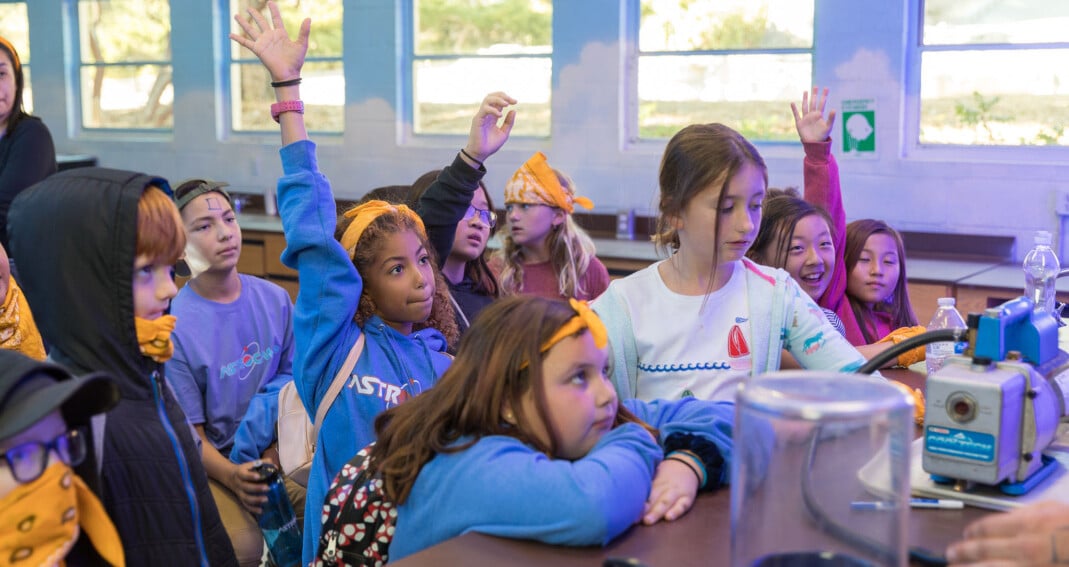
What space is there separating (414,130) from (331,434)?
4499 millimetres

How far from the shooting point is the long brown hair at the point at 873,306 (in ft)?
9.94

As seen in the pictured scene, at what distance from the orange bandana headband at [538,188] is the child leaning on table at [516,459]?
7.33ft

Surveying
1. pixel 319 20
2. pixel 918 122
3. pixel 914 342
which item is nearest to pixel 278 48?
pixel 914 342

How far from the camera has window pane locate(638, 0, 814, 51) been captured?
5137mm

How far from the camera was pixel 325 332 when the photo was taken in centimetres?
198

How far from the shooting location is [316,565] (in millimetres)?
1541

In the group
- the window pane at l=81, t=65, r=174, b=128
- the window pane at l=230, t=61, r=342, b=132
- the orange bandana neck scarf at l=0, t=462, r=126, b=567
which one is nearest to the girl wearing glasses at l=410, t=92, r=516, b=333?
the orange bandana neck scarf at l=0, t=462, r=126, b=567

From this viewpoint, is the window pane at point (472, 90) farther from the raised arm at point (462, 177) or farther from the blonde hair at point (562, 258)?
the raised arm at point (462, 177)

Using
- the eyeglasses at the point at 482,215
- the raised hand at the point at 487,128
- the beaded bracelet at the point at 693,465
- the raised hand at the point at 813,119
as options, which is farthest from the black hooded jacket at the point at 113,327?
the raised hand at the point at 813,119

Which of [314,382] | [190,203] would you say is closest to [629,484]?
[314,382]

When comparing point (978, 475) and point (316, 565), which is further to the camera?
point (316, 565)

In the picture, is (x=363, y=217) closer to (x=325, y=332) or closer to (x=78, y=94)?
(x=325, y=332)

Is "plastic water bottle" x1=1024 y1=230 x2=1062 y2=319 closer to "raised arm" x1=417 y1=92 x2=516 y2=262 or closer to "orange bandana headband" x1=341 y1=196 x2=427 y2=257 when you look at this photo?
"raised arm" x1=417 y1=92 x2=516 y2=262

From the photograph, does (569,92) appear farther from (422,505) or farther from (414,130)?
(422,505)
